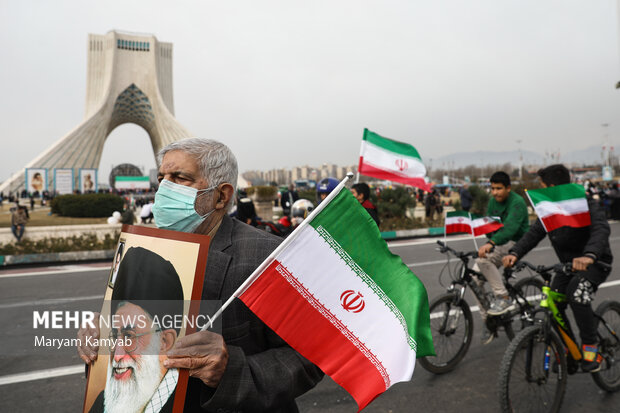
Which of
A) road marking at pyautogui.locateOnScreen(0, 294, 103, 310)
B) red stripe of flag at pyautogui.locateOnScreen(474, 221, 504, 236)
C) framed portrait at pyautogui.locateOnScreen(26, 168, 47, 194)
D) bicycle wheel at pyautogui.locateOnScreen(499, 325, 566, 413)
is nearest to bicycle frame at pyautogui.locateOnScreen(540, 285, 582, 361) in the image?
bicycle wheel at pyautogui.locateOnScreen(499, 325, 566, 413)

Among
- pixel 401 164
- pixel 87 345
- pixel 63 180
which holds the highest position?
pixel 63 180

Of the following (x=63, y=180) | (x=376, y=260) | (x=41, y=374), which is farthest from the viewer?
(x=63, y=180)

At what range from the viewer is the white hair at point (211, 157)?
56.9 inches

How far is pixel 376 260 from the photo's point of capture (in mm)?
1539

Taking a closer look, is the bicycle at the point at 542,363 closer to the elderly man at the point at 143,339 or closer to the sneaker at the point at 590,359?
the sneaker at the point at 590,359

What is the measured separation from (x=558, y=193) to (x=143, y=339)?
320cm

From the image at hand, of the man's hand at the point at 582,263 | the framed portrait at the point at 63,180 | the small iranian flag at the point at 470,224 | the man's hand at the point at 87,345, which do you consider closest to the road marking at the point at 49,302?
the small iranian flag at the point at 470,224

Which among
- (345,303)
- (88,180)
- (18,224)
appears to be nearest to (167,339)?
(345,303)

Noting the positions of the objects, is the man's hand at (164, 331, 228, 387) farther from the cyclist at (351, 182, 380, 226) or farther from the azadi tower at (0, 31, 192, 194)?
the azadi tower at (0, 31, 192, 194)

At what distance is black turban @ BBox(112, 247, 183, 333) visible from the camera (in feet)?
3.65

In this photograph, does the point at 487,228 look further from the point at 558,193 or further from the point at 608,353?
the point at 608,353

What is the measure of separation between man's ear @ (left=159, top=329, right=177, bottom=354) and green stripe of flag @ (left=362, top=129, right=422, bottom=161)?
179 inches

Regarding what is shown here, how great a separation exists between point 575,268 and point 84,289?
667cm

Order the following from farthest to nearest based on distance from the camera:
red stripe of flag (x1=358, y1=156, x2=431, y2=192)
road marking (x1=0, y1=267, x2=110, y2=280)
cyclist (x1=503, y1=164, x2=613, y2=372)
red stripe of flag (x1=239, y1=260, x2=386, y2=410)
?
road marking (x1=0, y1=267, x2=110, y2=280) < red stripe of flag (x1=358, y1=156, x2=431, y2=192) < cyclist (x1=503, y1=164, x2=613, y2=372) < red stripe of flag (x1=239, y1=260, x2=386, y2=410)
